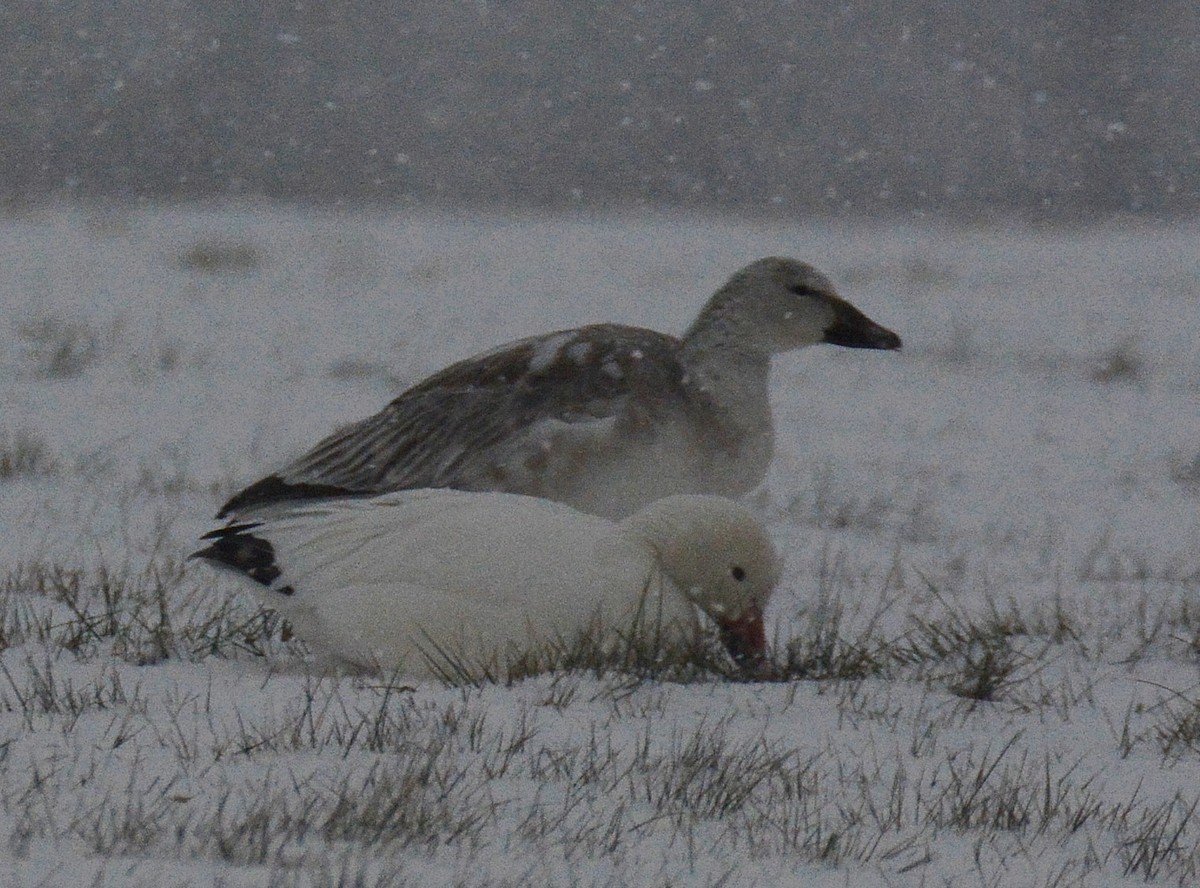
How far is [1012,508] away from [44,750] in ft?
21.5

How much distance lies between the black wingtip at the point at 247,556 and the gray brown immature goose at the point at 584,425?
0.90m

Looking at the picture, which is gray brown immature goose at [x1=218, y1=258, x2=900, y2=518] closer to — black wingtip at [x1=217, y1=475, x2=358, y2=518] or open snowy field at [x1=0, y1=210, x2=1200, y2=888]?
black wingtip at [x1=217, y1=475, x2=358, y2=518]

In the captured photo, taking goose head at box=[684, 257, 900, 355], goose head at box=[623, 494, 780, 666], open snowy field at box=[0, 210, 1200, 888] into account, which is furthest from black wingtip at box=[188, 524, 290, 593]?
goose head at box=[684, 257, 900, 355]

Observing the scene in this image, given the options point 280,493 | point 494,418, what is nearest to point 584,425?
point 494,418

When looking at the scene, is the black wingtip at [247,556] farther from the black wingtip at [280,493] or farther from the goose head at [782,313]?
the goose head at [782,313]

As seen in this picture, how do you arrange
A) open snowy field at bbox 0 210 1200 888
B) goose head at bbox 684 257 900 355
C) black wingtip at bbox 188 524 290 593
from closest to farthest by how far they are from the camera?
1. open snowy field at bbox 0 210 1200 888
2. black wingtip at bbox 188 524 290 593
3. goose head at bbox 684 257 900 355

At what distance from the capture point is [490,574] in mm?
4750

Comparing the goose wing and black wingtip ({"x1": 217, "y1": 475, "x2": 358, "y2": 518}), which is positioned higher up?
the goose wing

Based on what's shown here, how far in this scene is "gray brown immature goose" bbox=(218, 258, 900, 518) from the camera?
19.6 feet

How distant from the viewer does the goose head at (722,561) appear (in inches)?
197

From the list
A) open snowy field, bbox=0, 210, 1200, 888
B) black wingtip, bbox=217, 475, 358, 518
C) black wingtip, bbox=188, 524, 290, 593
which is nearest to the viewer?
open snowy field, bbox=0, 210, 1200, 888

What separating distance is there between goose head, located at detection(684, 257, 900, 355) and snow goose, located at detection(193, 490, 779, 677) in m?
1.76

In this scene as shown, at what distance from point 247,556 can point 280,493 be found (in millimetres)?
1076

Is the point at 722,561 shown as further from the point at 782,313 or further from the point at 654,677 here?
the point at 782,313
